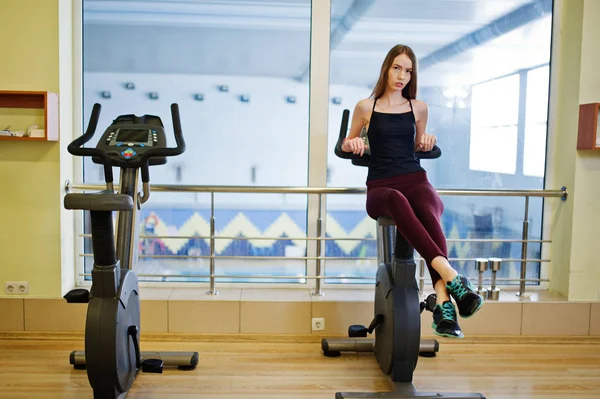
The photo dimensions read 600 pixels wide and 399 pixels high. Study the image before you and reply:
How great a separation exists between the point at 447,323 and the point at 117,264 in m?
1.31

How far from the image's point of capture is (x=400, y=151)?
2912 millimetres

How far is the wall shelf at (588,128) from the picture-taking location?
3396mm

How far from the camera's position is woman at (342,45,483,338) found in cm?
254

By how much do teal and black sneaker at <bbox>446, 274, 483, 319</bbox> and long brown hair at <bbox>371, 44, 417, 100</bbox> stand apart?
40.9 inches

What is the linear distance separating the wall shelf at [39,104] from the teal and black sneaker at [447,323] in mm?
2172

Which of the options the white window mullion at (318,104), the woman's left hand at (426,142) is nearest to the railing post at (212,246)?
the white window mullion at (318,104)

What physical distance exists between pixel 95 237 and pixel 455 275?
139cm

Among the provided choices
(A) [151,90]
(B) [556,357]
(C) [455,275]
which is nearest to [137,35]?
(A) [151,90]

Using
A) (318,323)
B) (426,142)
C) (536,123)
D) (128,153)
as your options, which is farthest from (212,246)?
(536,123)

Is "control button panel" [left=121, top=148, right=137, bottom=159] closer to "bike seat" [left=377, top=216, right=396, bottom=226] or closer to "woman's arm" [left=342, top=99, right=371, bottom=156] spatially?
"woman's arm" [left=342, top=99, right=371, bottom=156]

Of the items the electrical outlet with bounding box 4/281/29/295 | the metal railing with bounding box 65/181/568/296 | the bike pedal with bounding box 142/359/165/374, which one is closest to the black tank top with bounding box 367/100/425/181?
the metal railing with bounding box 65/181/568/296

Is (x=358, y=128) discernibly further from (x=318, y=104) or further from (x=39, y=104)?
(x=39, y=104)

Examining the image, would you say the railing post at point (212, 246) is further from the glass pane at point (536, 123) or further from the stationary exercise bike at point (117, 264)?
the glass pane at point (536, 123)

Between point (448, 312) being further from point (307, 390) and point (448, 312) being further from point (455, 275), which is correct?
point (307, 390)
